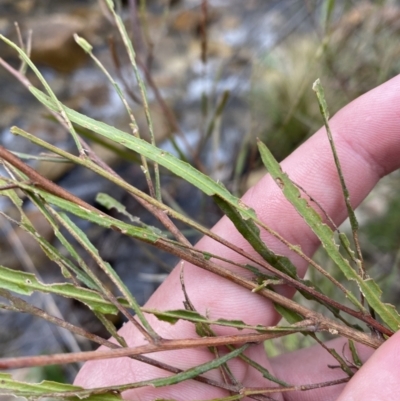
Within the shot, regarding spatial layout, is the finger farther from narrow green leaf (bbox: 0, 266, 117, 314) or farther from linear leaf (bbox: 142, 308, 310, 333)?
narrow green leaf (bbox: 0, 266, 117, 314)

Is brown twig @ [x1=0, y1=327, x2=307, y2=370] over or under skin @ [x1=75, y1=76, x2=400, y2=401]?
over

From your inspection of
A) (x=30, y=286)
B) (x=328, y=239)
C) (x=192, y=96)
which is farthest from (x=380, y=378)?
(x=192, y=96)

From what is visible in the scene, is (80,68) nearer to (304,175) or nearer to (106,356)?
(304,175)

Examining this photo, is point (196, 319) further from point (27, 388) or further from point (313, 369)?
point (313, 369)

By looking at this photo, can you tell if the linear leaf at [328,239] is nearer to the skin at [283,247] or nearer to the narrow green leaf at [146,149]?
the narrow green leaf at [146,149]

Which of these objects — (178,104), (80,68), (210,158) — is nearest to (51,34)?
(80,68)

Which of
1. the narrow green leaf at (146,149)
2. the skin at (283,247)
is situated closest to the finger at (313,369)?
the skin at (283,247)

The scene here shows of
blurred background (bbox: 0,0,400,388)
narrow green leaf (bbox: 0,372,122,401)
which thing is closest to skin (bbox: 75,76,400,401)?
blurred background (bbox: 0,0,400,388)
